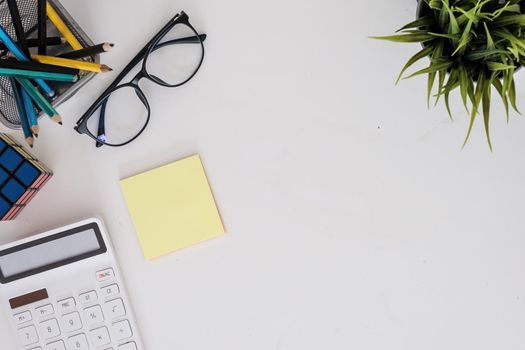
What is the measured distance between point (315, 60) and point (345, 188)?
0.56 ft

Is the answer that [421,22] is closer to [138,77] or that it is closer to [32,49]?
[138,77]

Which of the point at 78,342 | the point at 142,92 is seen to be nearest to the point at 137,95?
the point at 142,92

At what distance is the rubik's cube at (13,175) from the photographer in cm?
64

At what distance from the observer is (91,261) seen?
27.4 inches

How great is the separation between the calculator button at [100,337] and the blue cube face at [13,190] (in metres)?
0.20

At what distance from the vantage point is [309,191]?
707 mm

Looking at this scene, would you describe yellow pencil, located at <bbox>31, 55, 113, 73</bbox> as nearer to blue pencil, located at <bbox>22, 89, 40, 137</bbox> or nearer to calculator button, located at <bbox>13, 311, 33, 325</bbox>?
blue pencil, located at <bbox>22, 89, 40, 137</bbox>

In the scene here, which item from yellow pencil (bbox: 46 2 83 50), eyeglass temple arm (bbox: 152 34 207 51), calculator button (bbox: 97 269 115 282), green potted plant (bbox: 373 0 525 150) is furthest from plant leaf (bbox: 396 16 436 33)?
calculator button (bbox: 97 269 115 282)

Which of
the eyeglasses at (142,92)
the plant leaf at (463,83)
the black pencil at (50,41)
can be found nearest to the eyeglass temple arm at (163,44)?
the eyeglasses at (142,92)

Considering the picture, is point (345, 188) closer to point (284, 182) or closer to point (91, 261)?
point (284, 182)

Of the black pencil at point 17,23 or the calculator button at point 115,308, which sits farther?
the calculator button at point 115,308

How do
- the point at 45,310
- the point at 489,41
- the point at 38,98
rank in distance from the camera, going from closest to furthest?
the point at 489,41
the point at 38,98
the point at 45,310

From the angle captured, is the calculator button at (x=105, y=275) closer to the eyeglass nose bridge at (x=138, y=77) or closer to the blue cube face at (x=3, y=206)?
the blue cube face at (x=3, y=206)

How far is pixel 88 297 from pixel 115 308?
4 centimetres
